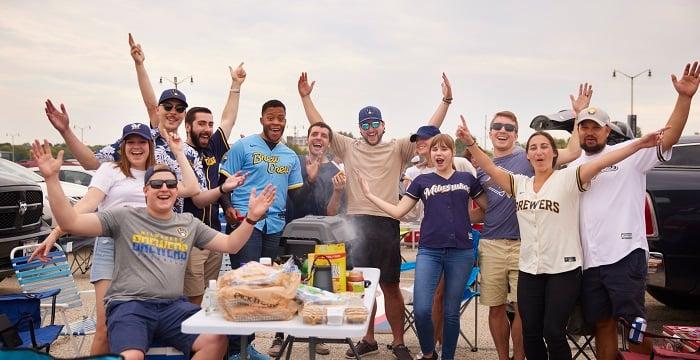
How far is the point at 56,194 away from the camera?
3160 millimetres

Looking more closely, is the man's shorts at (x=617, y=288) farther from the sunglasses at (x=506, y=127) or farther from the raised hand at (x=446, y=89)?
the raised hand at (x=446, y=89)

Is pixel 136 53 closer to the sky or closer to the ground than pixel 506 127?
closer to the sky

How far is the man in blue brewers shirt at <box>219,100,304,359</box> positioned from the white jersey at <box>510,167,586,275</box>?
1895mm

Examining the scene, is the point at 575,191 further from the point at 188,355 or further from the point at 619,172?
the point at 188,355

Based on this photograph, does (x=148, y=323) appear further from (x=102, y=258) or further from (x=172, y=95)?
(x=172, y=95)

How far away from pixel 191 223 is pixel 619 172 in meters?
2.63

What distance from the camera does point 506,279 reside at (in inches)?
171

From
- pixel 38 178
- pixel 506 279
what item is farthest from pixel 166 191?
pixel 38 178

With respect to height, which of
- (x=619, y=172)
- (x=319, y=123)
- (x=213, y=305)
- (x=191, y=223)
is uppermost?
(x=319, y=123)

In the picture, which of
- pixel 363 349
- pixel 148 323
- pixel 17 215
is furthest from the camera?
pixel 17 215

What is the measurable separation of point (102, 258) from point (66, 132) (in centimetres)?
81

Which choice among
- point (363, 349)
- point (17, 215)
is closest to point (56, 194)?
point (363, 349)

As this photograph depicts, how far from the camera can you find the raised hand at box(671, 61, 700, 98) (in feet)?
11.5

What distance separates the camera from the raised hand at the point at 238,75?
513 centimetres
